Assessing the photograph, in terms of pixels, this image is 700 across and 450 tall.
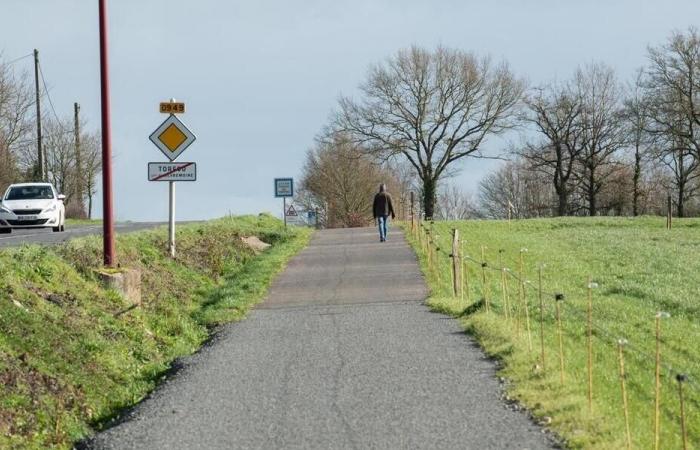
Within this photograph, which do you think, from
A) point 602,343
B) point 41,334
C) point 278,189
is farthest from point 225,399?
point 278,189

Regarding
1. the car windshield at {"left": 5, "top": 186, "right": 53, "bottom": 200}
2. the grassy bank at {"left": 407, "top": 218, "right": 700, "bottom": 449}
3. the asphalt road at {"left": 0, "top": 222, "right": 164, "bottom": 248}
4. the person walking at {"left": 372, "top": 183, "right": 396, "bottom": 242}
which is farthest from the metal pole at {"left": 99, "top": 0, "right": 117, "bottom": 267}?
the car windshield at {"left": 5, "top": 186, "right": 53, "bottom": 200}

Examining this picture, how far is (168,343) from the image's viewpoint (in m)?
13.0

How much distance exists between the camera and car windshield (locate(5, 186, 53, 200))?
104 feet

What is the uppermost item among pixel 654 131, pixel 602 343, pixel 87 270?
pixel 654 131

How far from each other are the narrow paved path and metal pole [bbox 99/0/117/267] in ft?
7.69

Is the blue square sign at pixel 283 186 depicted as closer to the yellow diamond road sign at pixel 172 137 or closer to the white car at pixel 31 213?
the white car at pixel 31 213

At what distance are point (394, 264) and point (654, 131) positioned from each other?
139ft

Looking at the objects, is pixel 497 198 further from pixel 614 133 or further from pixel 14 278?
pixel 14 278

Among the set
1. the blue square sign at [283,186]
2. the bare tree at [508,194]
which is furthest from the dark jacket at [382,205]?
the bare tree at [508,194]

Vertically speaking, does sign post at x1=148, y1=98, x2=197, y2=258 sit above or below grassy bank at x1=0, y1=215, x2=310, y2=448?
above

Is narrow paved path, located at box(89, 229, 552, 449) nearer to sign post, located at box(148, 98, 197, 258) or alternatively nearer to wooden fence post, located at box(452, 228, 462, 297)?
wooden fence post, located at box(452, 228, 462, 297)

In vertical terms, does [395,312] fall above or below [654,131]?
below

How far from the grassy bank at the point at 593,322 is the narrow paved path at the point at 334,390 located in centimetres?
38

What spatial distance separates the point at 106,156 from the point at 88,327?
4.02 meters
